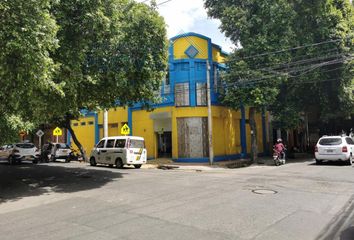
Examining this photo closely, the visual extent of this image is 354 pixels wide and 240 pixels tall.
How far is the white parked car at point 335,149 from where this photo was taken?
19.2 m

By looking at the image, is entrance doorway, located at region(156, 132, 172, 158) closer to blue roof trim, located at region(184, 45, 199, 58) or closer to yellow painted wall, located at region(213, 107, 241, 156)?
yellow painted wall, located at region(213, 107, 241, 156)

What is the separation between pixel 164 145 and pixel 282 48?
11930mm

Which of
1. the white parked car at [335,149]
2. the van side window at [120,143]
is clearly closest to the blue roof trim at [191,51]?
the van side window at [120,143]

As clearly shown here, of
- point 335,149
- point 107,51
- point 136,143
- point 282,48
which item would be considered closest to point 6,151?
point 136,143

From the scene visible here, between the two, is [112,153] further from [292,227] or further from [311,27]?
[311,27]

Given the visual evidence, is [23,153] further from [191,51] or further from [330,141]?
[330,141]

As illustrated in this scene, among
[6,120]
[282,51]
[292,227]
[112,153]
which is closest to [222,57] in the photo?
[282,51]

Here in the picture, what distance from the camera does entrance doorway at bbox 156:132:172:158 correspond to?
88.0ft

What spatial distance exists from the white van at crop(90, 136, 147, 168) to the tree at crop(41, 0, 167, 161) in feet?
16.7

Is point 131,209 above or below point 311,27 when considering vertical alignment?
below

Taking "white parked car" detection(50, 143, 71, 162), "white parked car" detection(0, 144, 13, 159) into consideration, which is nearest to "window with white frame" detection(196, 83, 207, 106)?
"white parked car" detection(50, 143, 71, 162)

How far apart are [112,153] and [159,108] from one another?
23.0 feet

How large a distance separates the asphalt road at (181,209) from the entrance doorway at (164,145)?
13.0 m

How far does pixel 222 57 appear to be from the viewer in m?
27.8
